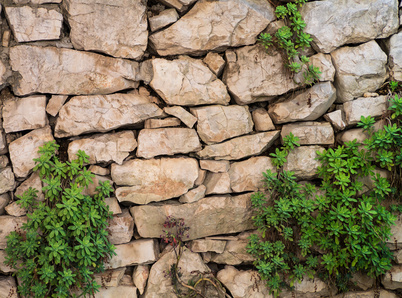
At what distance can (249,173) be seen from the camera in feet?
14.0

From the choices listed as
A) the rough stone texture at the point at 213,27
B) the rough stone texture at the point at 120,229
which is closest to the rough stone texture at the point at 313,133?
the rough stone texture at the point at 213,27

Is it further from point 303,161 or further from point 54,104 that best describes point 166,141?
point 303,161

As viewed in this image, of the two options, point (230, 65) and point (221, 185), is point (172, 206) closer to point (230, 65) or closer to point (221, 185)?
point (221, 185)

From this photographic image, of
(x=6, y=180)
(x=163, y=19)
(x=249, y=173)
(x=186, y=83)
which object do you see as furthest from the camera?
(x=249, y=173)

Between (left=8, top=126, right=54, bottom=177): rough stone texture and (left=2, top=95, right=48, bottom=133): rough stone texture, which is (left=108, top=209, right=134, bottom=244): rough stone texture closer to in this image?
(left=8, top=126, right=54, bottom=177): rough stone texture

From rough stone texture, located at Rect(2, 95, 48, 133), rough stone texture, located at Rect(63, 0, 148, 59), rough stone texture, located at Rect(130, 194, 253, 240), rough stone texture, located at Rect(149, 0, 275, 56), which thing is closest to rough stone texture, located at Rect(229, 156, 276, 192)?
rough stone texture, located at Rect(130, 194, 253, 240)

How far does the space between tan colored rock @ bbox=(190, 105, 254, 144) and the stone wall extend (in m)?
0.01

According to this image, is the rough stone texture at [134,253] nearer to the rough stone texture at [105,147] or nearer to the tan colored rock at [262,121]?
the rough stone texture at [105,147]

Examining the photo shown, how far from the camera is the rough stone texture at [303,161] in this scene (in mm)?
4266

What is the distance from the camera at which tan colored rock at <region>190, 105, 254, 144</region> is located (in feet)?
13.5

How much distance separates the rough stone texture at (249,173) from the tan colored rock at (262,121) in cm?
37

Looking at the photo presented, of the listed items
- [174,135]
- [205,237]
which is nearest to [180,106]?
[174,135]

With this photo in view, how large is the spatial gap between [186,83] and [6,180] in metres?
2.20

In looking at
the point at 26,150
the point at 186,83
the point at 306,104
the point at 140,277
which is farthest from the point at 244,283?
the point at 26,150
